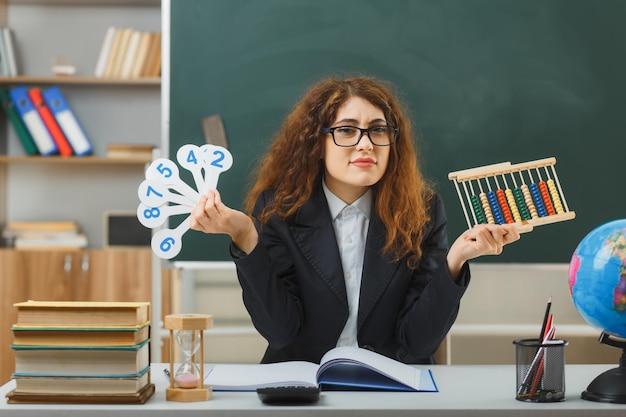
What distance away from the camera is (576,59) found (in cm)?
324

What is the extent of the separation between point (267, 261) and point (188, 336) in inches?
17.2

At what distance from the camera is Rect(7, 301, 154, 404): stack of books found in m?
1.39

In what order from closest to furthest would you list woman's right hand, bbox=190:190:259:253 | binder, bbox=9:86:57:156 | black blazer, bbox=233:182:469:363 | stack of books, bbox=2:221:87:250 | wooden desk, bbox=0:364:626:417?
wooden desk, bbox=0:364:626:417 → woman's right hand, bbox=190:190:259:253 → black blazer, bbox=233:182:469:363 → stack of books, bbox=2:221:87:250 → binder, bbox=9:86:57:156

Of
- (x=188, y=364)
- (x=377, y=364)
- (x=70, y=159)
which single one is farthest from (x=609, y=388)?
(x=70, y=159)

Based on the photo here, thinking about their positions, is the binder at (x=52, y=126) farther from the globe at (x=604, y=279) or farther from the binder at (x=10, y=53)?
the globe at (x=604, y=279)

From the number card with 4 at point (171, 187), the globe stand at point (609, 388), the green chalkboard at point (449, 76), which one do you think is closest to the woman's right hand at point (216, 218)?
the number card with 4 at point (171, 187)

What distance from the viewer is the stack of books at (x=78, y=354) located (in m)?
1.39

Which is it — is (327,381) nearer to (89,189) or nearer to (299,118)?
(299,118)

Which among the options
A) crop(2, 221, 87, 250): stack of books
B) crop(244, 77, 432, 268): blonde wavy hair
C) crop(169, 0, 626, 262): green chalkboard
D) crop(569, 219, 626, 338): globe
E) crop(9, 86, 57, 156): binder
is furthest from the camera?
crop(9, 86, 57, 156): binder

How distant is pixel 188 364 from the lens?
1443 mm

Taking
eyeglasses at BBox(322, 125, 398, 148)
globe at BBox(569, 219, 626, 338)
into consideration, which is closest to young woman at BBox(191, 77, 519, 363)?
eyeglasses at BBox(322, 125, 398, 148)

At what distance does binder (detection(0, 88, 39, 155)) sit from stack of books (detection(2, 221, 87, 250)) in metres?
0.41

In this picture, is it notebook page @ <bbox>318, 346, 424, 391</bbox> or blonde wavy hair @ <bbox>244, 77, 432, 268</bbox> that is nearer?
notebook page @ <bbox>318, 346, 424, 391</bbox>

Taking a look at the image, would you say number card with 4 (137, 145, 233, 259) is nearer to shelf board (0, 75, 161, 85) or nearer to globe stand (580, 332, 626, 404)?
globe stand (580, 332, 626, 404)
